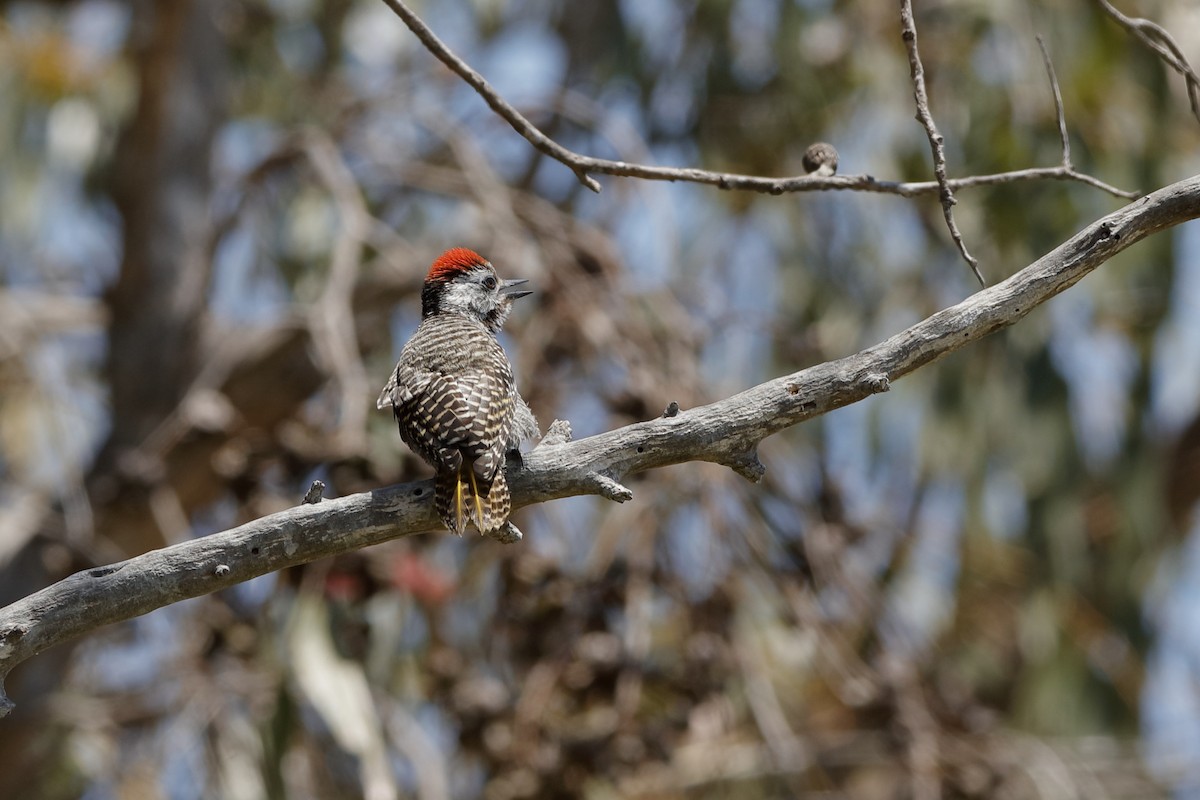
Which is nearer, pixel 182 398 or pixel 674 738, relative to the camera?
pixel 674 738

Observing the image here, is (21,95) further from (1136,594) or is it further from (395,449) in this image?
(1136,594)

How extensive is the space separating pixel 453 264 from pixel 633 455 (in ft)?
5.84

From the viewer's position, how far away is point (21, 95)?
668cm

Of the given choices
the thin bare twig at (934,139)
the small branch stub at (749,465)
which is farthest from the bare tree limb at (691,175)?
the small branch stub at (749,465)

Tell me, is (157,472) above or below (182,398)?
below

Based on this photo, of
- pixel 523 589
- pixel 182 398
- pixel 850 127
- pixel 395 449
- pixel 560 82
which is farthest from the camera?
pixel 560 82

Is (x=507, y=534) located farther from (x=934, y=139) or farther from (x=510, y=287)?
(x=510, y=287)

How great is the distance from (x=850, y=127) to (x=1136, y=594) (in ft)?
7.22

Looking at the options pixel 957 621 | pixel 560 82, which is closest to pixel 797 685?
pixel 957 621

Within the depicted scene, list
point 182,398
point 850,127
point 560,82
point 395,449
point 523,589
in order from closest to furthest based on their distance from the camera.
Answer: point 523,589 < point 395,449 < point 182,398 < point 850,127 < point 560,82

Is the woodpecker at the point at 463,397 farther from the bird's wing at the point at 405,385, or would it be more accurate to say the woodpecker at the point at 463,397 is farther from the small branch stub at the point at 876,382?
the small branch stub at the point at 876,382

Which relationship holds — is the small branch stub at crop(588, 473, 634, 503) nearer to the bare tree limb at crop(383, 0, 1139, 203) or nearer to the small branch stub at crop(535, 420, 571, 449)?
the small branch stub at crop(535, 420, 571, 449)

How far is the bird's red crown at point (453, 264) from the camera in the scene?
3850mm

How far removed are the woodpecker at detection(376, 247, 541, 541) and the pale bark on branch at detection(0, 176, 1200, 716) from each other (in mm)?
192
